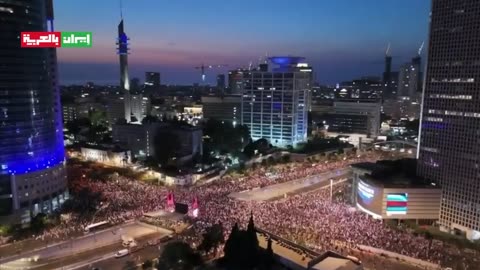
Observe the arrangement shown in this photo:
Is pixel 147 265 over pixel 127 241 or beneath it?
over

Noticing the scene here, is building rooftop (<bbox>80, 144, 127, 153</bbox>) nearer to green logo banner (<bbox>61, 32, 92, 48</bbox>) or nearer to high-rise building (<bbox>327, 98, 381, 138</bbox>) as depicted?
green logo banner (<bbox>61, 32, 92, 48</bbox>)

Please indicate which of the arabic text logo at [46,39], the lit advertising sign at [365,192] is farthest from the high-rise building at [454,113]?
the arabic text logo at [46,39]

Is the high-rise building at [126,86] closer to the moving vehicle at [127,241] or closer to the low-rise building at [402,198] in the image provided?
the moving vehicle at [127,241]

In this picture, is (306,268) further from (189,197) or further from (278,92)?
(278,92)

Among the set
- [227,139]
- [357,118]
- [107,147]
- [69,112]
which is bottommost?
[107,147]

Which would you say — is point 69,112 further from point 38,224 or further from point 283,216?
point 283,216

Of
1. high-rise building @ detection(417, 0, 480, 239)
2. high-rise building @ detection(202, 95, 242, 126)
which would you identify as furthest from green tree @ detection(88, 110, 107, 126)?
high-rise building @ detection(417, 0, 480, 239)

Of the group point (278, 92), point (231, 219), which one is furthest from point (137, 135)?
point (231, 219)

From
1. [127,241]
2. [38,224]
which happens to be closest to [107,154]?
[38,224]
